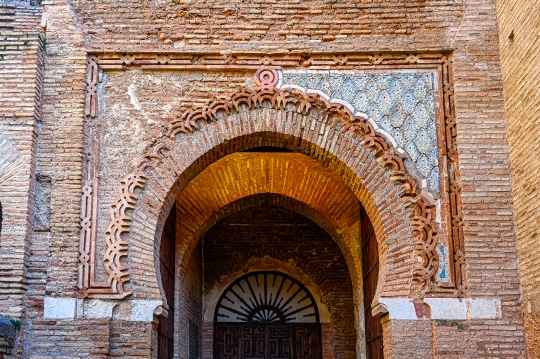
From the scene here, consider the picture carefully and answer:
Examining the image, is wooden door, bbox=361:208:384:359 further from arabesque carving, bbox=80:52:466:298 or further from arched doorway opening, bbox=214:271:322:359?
arched doorway opening, bbox=214:271:322:359

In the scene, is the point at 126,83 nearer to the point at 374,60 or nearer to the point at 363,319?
the point at 374,60

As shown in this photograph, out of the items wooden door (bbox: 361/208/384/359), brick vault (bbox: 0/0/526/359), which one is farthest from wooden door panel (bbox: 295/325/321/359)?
brick vault (bbox: 0/0/526/359)

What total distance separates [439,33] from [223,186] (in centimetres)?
306

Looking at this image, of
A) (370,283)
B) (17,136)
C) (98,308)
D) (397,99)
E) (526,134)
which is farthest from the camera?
(370,283)

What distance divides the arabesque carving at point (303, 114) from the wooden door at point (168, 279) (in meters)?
0.73

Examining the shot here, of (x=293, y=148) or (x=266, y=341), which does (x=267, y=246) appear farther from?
(x=293, y=148)

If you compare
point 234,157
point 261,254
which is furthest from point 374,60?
point 261,254

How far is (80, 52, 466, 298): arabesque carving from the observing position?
6.22m

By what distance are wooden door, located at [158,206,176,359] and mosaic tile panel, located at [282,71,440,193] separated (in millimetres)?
2054

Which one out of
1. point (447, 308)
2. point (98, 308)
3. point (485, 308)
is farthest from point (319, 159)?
point (98, 308)

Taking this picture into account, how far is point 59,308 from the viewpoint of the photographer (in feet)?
20.2

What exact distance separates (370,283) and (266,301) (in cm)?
327

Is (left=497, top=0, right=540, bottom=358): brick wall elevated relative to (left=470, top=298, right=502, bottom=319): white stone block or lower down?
elevated

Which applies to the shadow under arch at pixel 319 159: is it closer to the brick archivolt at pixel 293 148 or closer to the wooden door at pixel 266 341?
the brick archivolt at pixel 293 148
